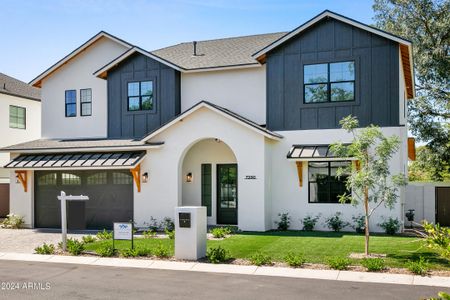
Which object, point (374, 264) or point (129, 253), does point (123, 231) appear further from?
point (374, 264)

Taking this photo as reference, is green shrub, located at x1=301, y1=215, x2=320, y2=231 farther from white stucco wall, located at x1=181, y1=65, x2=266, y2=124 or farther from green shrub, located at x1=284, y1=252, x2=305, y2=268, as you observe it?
green shrub, located at x1=284, y1=252, x2=305, y2=268

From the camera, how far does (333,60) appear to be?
18.3m

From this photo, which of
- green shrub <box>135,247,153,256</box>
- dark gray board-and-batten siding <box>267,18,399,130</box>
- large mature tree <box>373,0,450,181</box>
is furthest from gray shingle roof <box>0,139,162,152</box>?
large mature tree <box>373,0,450,181</box>

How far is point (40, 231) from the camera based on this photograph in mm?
19688

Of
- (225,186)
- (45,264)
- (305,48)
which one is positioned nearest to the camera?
(45,264)

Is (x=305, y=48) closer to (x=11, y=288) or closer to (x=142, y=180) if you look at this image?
(x=142, y=180)

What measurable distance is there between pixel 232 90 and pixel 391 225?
26.6ft

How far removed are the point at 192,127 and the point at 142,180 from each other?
2.89 meters

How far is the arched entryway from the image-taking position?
66.7 ft

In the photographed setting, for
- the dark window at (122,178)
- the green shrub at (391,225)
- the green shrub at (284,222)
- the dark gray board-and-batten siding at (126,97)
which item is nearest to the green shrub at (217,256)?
the green shrub at (284,222)

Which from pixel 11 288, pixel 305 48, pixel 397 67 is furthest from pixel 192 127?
pixel 11 288

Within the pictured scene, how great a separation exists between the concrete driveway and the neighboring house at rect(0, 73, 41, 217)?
8.12 meters

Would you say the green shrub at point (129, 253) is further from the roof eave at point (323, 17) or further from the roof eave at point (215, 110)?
the roof eave at point (323, 17)

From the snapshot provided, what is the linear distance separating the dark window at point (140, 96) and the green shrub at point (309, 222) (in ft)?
26.4
